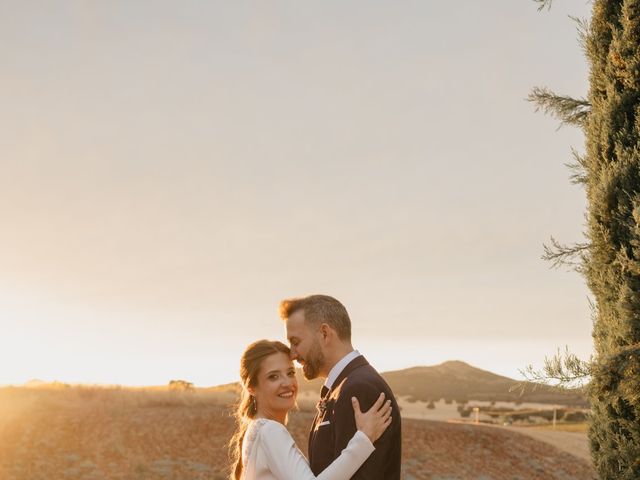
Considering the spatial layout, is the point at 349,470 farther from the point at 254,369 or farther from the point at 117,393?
the point at 117,393

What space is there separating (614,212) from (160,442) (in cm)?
1284

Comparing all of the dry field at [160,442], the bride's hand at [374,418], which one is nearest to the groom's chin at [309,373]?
the bride's hand at [374,418]

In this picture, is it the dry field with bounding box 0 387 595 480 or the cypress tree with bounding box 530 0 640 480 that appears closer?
the cypress tree with bounding box 530 0 640 480

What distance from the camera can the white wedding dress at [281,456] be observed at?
4605mm

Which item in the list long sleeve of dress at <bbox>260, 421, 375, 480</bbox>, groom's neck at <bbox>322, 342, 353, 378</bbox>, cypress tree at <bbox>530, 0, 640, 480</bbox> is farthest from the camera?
cypress tree at <bbox>530, 0, 640, 480</bbox>

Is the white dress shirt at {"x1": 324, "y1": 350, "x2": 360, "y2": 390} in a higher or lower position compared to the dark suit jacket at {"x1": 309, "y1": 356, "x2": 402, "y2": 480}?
higher

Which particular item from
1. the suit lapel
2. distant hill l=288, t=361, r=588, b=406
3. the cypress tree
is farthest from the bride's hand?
distant hill l=288, t=361, r=588, b=406

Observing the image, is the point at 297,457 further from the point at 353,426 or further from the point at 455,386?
the point at 455,386

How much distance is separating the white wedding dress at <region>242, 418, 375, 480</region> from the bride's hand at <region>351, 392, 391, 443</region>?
0.15ft

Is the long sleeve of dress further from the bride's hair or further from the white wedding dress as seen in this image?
the bride's hair

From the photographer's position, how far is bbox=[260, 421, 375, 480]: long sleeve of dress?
4.60 meters

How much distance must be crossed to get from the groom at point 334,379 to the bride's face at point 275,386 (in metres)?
0.17

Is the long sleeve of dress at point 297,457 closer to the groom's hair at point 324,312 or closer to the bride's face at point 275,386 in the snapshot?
the bride's face at point 275,386

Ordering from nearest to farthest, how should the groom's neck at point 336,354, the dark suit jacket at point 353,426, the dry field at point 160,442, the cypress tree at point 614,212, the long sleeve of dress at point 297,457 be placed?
1. the long sleeve of dress at point 297,457
2. the dark suit jacket at point 353,426
3. the groom's neck at point 336,354
4. the cypress tree at point 614,212
5. the dry field at point 160,442
